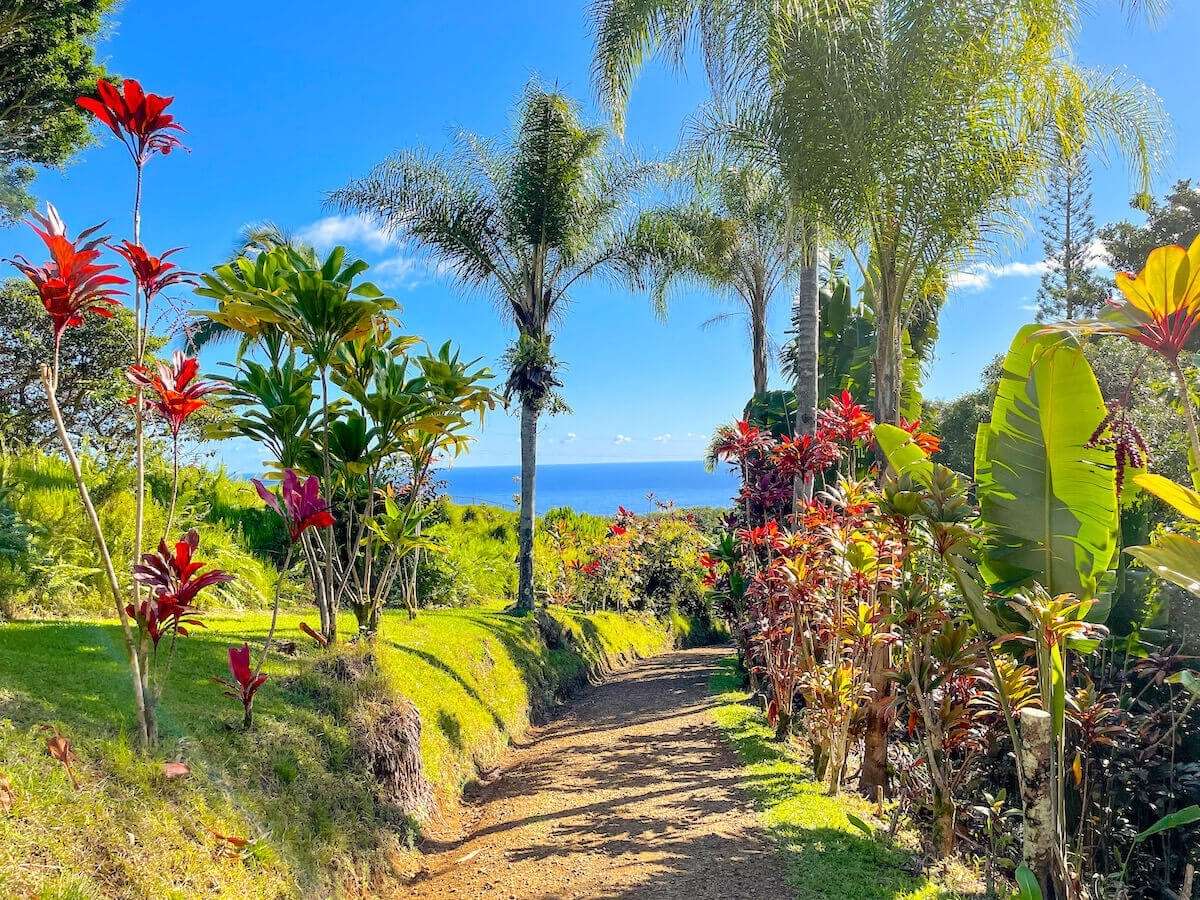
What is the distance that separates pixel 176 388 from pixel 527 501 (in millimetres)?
7187

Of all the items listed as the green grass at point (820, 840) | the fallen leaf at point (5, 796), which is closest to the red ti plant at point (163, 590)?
the fallen leaf at point (5, 796)

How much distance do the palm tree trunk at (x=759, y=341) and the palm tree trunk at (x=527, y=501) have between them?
5.89 m

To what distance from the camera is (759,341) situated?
1463cm

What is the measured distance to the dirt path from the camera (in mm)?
3598

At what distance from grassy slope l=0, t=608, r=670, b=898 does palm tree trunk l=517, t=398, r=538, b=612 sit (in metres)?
3.88

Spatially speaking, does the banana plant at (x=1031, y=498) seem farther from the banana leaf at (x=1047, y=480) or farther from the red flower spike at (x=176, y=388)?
the red flower spike at (x=176, y=388)

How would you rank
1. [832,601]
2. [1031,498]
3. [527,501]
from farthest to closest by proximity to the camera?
[527,501], [832,601], [1031,498]

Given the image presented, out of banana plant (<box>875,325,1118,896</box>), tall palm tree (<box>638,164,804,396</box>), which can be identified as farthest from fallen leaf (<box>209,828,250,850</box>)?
tall palm tree (<box>638,164,804,396</box>)

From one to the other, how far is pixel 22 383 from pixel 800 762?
1476 centimetres

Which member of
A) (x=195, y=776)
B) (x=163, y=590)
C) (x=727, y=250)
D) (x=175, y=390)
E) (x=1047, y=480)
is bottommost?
(x=195, y=776)

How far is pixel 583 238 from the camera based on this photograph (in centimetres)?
1083

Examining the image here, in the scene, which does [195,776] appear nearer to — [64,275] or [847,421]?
[64,275]

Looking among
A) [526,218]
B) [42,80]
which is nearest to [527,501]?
[526,218]

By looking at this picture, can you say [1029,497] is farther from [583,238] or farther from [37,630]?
[583,238]
